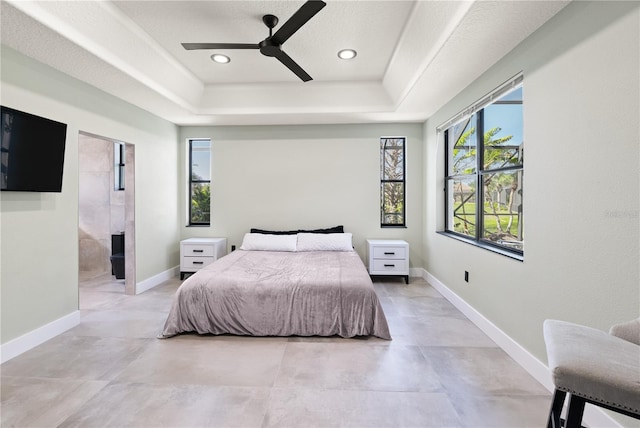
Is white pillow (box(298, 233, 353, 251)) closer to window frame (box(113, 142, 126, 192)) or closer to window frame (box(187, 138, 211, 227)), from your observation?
window frame (box(187, 138, 211, 227))

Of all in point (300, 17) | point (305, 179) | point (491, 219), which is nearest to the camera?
point (300, 17)

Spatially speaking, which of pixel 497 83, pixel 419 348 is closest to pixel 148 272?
pixel 419 348

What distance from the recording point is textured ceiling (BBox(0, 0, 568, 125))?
207 centimetres

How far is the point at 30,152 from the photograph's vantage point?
2.33m

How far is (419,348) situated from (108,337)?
8.94 ft

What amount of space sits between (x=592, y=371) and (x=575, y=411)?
0.17 m

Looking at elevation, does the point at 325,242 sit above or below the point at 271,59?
below

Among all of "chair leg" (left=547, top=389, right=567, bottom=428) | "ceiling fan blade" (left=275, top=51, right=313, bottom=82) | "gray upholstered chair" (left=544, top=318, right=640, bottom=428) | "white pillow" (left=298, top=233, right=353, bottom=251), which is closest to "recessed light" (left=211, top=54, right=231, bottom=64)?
"ceiling fan blade" (left=275, top=51, right=313, bottom=82)

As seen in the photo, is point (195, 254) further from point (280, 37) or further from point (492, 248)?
point (492, 248)

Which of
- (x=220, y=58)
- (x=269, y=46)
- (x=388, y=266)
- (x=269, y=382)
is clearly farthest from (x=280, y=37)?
(x=388, y=266)

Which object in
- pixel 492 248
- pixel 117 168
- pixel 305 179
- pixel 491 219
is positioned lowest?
pixel 492 248

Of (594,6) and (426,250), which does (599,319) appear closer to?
(594,6)

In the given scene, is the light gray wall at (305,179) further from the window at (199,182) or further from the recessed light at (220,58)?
the recessed light at (220,58)

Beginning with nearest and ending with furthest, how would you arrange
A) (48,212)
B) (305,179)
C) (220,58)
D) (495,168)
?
(48,212) → (495,168) → (220,58) → (305,179)
